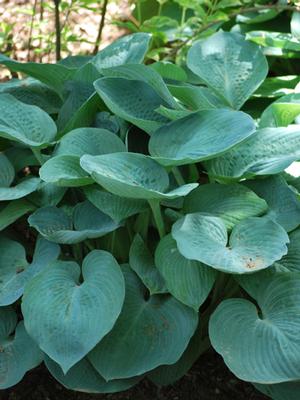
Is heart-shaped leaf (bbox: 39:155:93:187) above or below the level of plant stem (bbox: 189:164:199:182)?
Answer: above

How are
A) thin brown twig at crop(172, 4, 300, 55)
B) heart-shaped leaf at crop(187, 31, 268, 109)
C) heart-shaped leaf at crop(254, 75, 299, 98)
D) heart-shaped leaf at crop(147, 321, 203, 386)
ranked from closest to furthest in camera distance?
heart-shaped leaf at crop(147, 321, 203, 386) < heart-shaped leaf at crop(187, 31, 268, 109) < heart-shaped leaf at crop(254, 75, 299, 98) < thin brown twig at crop(172, 4, 300, 55)

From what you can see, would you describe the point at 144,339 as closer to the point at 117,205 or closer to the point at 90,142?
the point at 117,205

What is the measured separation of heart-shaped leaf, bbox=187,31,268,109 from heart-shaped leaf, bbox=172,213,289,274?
0.40 meters

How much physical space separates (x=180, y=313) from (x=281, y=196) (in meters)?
0.33

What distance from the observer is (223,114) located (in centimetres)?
122

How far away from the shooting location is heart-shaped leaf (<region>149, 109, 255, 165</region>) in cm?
113

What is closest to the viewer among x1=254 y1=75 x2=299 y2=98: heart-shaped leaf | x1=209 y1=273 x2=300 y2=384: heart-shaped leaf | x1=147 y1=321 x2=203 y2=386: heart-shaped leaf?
x1=209 y1=273 x2=300 y2=384: heart-shaped leaf

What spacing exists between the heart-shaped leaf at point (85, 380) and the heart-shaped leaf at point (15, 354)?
4cm

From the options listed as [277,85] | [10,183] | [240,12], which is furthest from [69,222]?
[240,12]

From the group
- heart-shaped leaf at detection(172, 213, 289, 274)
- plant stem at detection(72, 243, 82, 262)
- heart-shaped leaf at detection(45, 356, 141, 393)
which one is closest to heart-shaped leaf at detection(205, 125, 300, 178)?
heart-shaped leaf at detection(172, 213, 289, 274)

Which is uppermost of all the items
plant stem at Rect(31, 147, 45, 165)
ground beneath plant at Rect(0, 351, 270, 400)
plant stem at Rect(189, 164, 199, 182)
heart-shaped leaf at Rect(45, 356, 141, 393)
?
plant stem at Rect(31, 147, 45, 165)

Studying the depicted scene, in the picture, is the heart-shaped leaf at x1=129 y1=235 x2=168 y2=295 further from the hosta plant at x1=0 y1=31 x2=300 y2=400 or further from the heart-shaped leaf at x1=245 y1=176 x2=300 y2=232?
the heart-shaped leaf at x1=245 y1=176 x2=300 y2=232

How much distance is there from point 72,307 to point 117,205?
0.23 meters

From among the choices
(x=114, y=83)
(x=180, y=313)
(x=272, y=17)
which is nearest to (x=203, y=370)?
(x=180, y=313)
